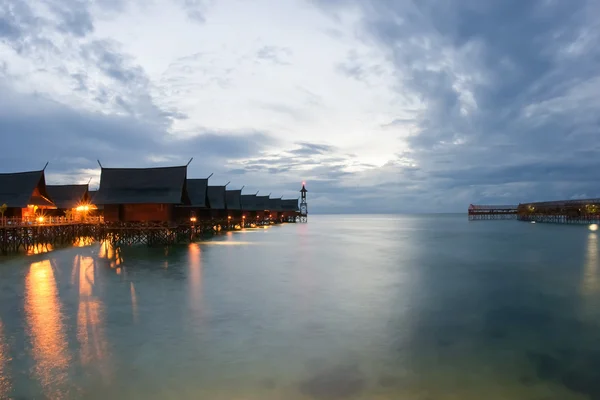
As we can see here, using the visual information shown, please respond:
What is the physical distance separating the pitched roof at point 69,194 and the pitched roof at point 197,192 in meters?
11.9

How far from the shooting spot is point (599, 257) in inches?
1083

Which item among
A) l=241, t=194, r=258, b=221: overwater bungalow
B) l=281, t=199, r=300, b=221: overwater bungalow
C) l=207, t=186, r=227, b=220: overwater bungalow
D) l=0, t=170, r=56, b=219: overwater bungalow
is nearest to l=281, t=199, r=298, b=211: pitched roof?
l=281, t=199, r=300, b=221: overwater bungalow

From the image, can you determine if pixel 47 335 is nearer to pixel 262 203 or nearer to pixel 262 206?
pixel 262 206

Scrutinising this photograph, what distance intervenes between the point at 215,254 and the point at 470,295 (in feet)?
58.4

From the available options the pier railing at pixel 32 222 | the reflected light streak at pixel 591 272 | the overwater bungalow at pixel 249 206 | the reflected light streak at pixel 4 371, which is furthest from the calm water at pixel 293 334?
the overwater bungalow at pixel 249 206

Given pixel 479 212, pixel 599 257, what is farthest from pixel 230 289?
pixel 479 212

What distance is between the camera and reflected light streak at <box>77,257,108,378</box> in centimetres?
866

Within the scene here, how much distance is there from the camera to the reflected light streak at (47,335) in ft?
24.9

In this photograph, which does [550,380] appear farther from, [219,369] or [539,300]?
[539,300]

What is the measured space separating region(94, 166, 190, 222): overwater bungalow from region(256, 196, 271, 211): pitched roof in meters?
47.1

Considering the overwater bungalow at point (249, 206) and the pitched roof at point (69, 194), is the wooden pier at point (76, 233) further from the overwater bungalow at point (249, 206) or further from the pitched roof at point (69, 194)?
the overwater bungalow at point (249, 206)

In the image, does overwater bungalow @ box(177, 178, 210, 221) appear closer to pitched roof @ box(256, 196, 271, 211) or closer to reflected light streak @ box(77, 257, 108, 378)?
reflected light streak @ box(77, 257, 108, 378)

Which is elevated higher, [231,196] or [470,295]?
Answer: [231,196]

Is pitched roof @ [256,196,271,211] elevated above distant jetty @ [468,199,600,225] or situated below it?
above
